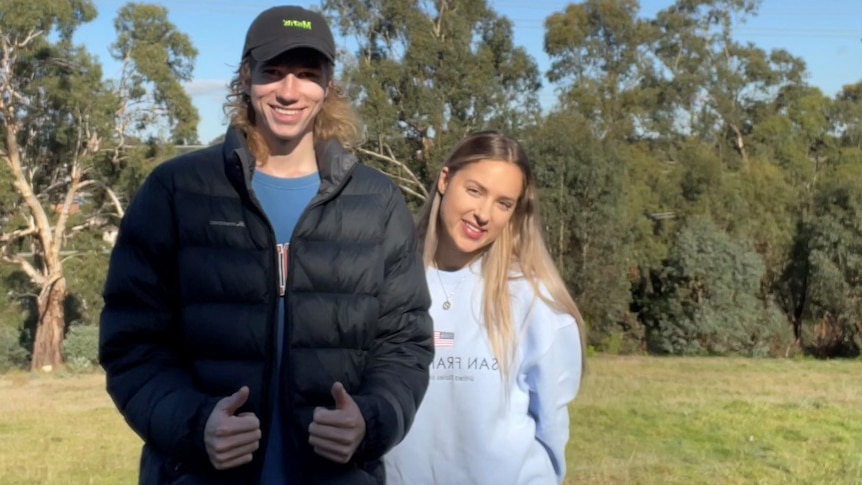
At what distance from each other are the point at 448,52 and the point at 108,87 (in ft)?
21.9

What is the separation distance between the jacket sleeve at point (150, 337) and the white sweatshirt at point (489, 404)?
631 millimetres

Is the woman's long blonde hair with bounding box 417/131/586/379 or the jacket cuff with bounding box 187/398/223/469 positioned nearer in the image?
the jacket cuff with bounding box 187/398/223/469

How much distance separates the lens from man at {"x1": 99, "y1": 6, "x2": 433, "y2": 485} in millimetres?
1487

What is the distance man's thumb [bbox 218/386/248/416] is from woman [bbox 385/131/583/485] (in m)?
0.64

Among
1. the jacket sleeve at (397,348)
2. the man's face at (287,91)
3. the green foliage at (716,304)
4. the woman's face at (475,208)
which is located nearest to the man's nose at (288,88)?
the man's face at (287,91)

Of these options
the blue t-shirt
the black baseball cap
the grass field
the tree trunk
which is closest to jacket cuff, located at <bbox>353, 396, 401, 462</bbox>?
the blue t-shirt

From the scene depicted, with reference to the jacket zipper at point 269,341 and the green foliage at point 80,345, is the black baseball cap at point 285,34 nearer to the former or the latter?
the jacket zipper at point 269,341

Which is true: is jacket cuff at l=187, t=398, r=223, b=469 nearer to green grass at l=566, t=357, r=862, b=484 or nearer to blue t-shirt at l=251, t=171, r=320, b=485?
blue t-shirt at l=251, t=171, r=320, b=485

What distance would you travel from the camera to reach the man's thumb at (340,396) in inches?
58.1

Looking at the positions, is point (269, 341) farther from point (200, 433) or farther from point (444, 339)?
point (444, 339)

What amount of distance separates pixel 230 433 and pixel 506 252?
0.91 metres

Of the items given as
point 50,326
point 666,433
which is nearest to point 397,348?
point 666,433

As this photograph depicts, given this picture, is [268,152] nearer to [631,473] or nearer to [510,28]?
[631,473]

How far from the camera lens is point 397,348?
164 cm
